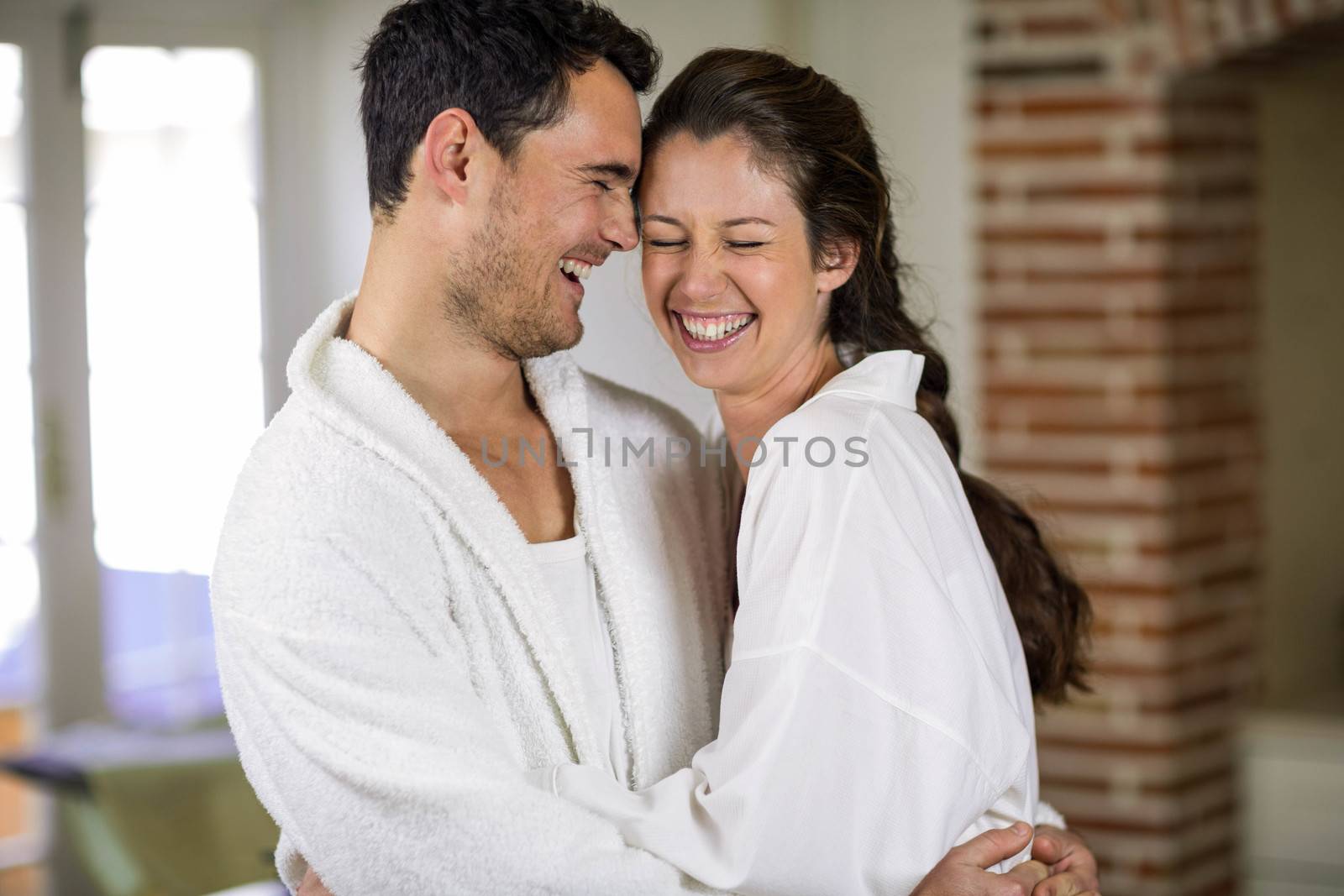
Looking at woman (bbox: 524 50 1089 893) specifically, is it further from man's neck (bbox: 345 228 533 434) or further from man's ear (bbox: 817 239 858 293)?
man's neck (bbox: 345 228 533 434)

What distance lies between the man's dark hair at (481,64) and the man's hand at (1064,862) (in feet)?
2.90

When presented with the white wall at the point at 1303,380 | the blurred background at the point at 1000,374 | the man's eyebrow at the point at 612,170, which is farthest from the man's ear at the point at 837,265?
the white wall at the point at 1303,380

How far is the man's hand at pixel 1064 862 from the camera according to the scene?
4.54ft

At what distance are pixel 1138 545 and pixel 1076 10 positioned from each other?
44.1 inches

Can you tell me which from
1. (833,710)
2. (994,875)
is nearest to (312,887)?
(833,710)

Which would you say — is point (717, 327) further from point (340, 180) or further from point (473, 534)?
point (340, 180)

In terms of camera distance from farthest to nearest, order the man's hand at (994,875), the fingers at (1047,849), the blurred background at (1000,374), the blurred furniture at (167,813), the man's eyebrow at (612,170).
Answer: the blurred background at (1000,374) → the blurred furniture at (167,813) → the fingers at (1047,849) → the man's eyebrow at (612,170) → the man's hand at (994,875)

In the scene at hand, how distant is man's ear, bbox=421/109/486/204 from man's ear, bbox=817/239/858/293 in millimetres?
368

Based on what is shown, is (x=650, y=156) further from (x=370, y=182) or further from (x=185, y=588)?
(x=185, y=588)

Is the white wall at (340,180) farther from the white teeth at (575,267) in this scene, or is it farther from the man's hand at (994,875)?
the man's hand at (994,875)

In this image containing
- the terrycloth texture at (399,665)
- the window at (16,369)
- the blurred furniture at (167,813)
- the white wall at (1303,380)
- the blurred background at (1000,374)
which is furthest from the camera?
the white wall at (1303,380)

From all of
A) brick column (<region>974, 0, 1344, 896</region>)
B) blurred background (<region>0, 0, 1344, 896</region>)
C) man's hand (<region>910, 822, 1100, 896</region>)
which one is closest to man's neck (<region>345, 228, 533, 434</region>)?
man's hand (<region>910, 822, 1100, 896</region>)

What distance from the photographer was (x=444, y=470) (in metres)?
1.26

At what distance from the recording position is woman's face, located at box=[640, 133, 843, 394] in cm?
135
